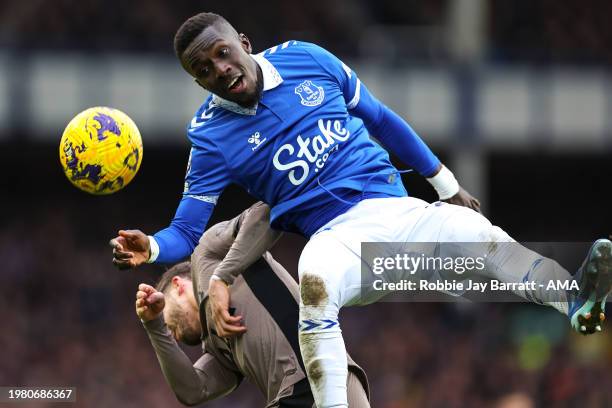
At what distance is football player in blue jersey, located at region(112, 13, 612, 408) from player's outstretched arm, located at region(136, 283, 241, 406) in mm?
209

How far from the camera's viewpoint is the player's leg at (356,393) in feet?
20.3

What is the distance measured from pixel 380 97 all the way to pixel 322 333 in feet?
43.0

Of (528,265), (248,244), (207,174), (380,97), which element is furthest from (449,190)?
(380,97)

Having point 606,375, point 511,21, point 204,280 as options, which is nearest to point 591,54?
point 511,21

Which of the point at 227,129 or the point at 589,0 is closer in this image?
the point at 227,129

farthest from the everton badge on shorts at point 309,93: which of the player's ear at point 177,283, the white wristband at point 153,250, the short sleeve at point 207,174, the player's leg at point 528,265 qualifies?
the player's ear at point 177,283

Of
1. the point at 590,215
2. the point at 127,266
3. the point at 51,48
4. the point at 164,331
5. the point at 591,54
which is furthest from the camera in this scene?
the point at 590,215

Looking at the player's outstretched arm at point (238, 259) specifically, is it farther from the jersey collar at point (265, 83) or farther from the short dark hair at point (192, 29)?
the short dark hair at point (192, 29)

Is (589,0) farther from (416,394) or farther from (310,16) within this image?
(416,394)

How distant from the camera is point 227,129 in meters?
6.00

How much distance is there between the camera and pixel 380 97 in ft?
60.3

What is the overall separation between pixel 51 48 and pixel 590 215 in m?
10.0

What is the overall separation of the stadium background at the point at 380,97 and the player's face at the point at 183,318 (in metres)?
8.04

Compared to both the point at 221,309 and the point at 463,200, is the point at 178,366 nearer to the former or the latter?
the point at 221,309
